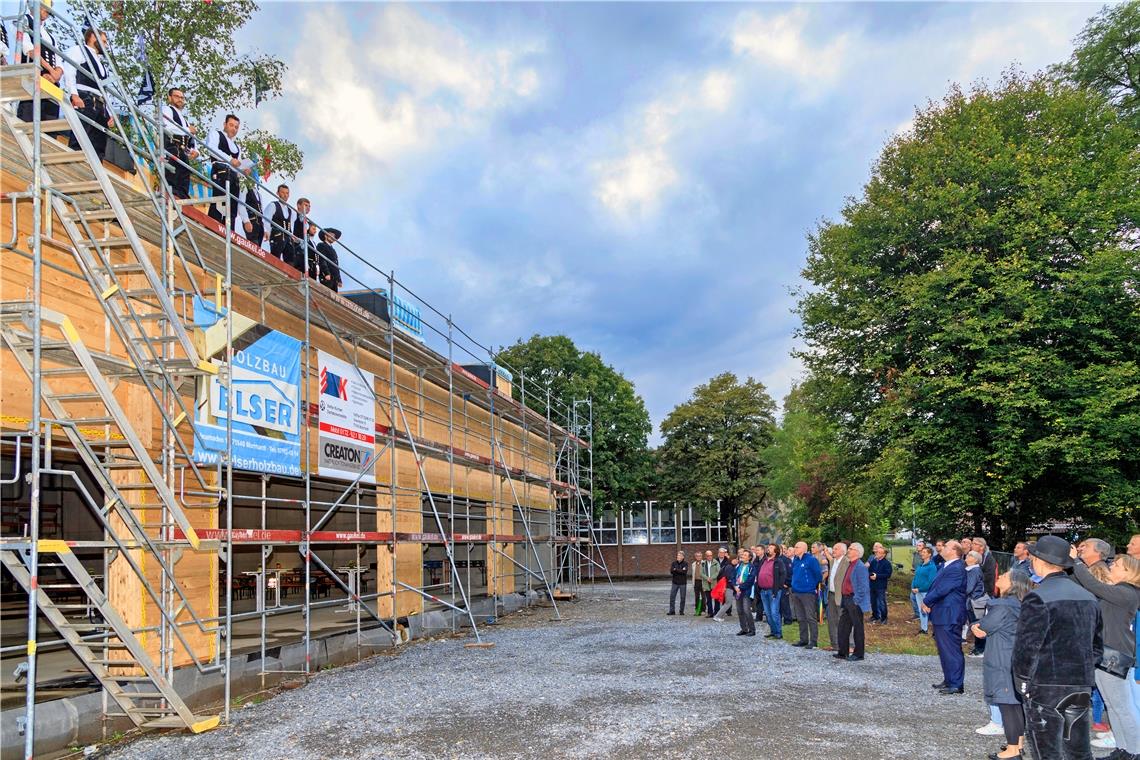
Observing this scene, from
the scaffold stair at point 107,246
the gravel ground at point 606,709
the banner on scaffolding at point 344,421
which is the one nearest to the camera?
the scaffold stair at point 107,246

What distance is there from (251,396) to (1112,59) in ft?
88.8

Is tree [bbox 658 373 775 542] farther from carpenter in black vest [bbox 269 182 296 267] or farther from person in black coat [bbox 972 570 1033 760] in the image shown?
person in black coat [bbox 972 570 1033 760]

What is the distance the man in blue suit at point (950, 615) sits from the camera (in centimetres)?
904

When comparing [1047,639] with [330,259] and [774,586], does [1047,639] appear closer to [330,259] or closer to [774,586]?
[774,586]

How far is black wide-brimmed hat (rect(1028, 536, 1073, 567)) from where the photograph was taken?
17.4 ft

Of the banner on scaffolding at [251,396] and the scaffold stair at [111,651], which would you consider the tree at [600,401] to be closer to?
the banner on scaffolding at [251,396]

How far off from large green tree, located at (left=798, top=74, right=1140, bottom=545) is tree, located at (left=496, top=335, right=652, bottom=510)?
14740mm

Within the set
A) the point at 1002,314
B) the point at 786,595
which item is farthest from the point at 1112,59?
the point at 786,595

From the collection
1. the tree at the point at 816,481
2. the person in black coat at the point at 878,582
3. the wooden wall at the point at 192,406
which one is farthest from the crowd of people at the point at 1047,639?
the tree at the point at 816,481

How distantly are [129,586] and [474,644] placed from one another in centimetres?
650

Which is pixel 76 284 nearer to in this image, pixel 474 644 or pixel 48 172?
pixel 48 172

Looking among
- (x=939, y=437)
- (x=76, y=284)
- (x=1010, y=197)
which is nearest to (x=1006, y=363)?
(x=939, y=437)

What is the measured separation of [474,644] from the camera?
13.5 metres

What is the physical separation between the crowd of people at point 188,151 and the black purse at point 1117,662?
363 inches
